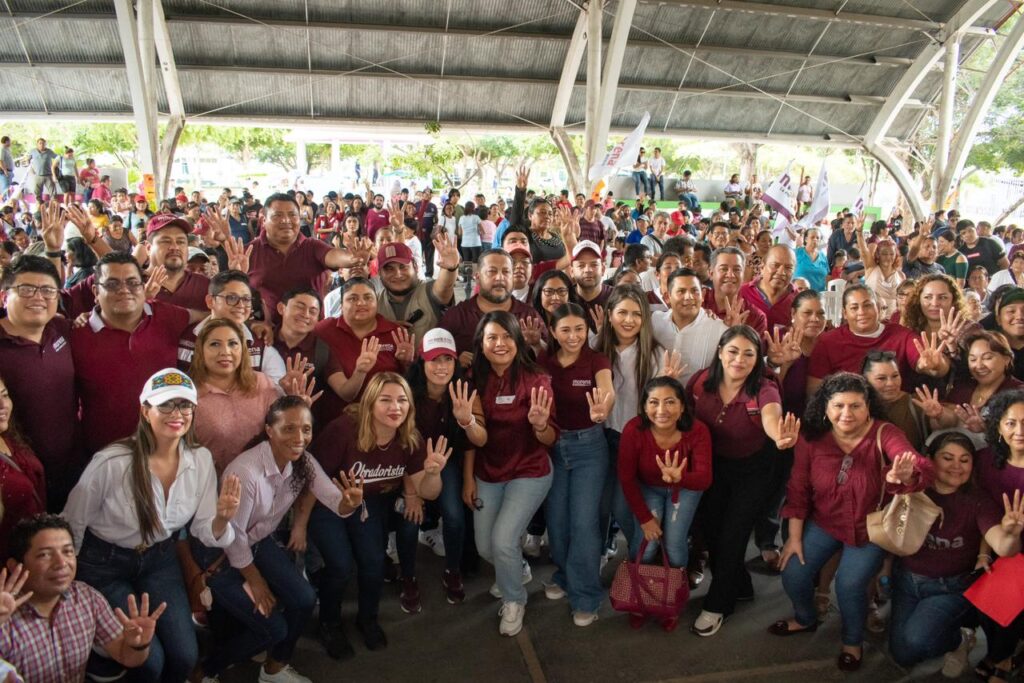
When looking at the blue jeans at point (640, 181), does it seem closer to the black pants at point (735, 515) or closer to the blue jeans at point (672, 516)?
the black pants at point (735, 515)

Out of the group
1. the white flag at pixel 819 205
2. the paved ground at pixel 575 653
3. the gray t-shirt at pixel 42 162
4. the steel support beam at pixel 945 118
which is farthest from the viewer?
the steel support beam at pixel 945 118

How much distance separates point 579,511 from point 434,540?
1184mm

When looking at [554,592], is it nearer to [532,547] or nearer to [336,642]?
[532,547]

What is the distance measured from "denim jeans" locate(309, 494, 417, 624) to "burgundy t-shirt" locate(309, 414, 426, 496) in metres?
0.13

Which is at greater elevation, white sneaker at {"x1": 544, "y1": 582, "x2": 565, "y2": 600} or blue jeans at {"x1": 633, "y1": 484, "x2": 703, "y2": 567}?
blue jeans at {"x1": 633, "y1": 484, "x2": 703, "y2": 567}

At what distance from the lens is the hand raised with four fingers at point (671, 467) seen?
354cm

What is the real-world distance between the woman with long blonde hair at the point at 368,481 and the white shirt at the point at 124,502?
1.71 feet

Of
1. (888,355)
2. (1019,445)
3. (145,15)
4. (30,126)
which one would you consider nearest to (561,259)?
(888,355)

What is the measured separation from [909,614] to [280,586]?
298 cm

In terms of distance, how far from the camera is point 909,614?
3471mm

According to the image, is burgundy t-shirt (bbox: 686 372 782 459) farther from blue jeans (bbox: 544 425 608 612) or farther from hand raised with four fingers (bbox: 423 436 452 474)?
hand raised with four fingers (bbox: 423 436 452 474)

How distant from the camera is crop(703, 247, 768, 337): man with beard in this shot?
451cm

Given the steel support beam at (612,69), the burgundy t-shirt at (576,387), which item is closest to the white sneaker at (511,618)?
the burgundy t-shirt at (576,387)

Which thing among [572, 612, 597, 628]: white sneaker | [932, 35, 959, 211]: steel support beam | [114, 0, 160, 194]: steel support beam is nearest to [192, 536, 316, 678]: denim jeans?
[572, 612, 597, 628]: white sneaker
